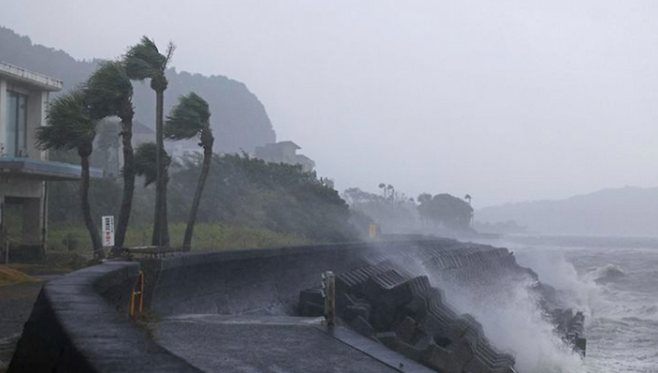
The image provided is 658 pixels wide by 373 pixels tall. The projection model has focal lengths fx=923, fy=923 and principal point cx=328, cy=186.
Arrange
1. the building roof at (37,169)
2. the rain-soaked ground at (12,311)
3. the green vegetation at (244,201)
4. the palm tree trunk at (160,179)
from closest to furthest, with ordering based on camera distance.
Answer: the rain-soaked ground at (12,311) → the palm tree trunk at (160,179) → the building roof at (37,169) → the green vegetation at (244,201)

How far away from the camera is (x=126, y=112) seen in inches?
862

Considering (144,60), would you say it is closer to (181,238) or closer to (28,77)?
(28,77)

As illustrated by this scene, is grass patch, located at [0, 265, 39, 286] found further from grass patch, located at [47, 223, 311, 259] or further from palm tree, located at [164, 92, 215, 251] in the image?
grass patch, located at [47, 223, 311, 259]

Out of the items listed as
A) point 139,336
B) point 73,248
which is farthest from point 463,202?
point 139,336

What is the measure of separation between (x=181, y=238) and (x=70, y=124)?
10124mm

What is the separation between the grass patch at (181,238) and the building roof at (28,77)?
5120 mm

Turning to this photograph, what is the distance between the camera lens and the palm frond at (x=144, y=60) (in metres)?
22.5

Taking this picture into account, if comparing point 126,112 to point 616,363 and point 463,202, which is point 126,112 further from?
point 463,202

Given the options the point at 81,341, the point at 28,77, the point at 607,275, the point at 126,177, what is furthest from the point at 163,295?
the point at 607,275

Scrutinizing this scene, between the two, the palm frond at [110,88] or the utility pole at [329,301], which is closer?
the utility pole at [329,301]

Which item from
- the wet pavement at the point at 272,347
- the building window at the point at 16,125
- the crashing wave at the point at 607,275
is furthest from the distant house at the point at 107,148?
the wet pavement at the point at 272,347

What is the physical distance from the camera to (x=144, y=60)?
22.8 m

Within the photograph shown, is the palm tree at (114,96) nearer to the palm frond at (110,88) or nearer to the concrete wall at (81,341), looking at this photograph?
the palm frond at (110,88)

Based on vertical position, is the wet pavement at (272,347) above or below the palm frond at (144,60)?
below
